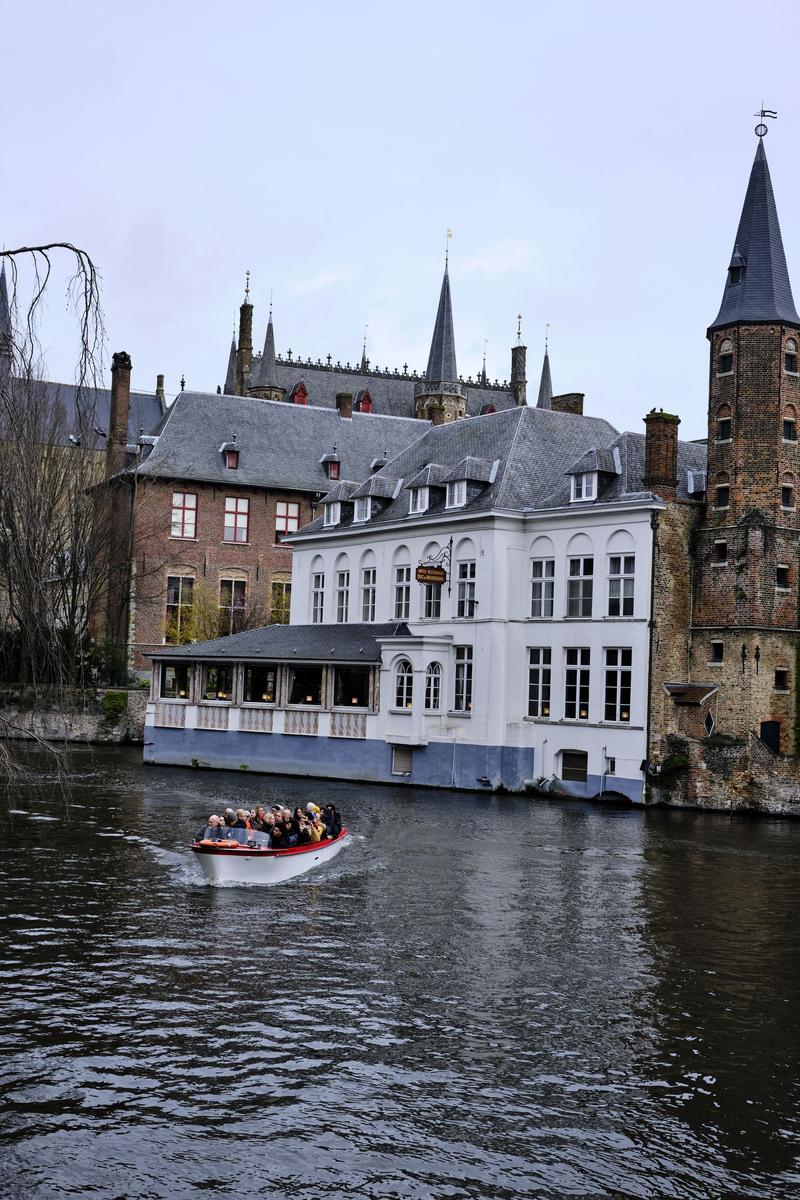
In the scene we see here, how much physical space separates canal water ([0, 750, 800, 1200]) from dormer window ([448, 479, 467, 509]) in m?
22.5

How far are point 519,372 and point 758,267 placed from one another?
68.1 metres

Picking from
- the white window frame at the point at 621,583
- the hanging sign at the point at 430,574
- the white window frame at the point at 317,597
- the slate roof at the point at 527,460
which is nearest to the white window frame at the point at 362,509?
the slate roof at the point at 527,460

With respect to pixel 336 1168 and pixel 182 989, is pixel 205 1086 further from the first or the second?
pixel 182 989

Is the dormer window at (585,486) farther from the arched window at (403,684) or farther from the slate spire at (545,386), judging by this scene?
the slate spire at (545,386)

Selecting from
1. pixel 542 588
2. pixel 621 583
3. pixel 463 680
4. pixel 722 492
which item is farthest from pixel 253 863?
pixel 722 492

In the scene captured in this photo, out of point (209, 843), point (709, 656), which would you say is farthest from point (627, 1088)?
point (709, 656)

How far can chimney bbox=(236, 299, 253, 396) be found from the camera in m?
99.1

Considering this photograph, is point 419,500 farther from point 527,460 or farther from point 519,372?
point 519,372

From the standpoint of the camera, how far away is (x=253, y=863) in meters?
28.0

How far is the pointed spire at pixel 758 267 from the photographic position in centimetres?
4722

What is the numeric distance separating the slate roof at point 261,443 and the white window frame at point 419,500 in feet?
66.5

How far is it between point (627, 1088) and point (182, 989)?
6480 millimetres

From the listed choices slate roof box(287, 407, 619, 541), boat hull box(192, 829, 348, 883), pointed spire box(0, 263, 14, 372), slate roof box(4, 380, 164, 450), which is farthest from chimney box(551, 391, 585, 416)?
pointed spire box(0, 263, 14, 372)

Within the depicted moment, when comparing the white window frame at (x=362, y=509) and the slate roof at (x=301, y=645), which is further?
the white window frame at (x=362, y=509)
